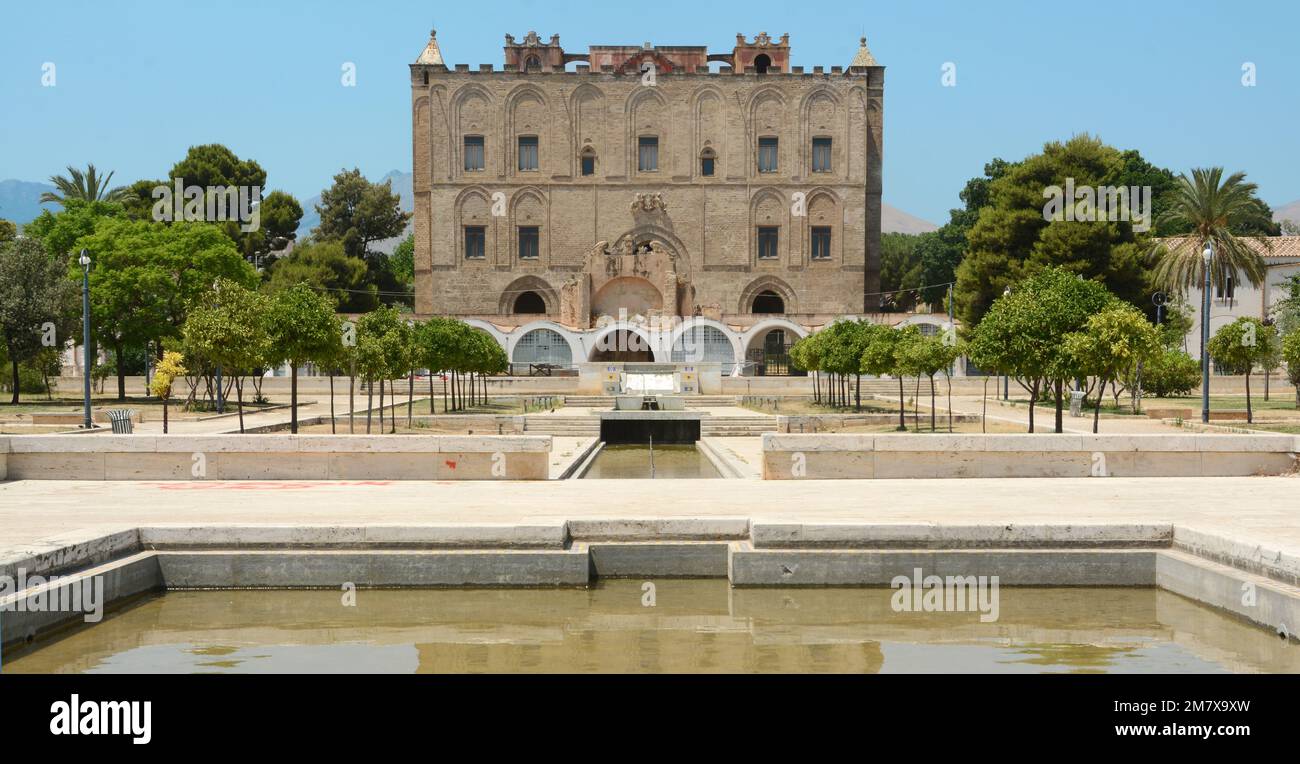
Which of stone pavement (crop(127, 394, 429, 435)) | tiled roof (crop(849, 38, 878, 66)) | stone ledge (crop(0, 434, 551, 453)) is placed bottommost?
stone pavement (crop(127, 394, 429, 435))

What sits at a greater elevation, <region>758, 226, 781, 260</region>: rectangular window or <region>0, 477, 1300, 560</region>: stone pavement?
<region>758, 226, 781, 260</region>: rectangular window

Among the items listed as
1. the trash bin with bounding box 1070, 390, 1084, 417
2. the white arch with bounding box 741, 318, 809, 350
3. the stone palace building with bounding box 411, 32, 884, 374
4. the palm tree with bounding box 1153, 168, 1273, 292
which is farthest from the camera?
the stone palace building with bounding box 411, 32, 884, 374

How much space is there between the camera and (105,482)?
533 inches

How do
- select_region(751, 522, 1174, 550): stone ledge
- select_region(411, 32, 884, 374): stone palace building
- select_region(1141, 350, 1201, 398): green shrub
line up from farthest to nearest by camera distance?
select_region(411, 32, 884, 374): stone palace building → select_region(1141, 350, 1201, 398): green shrub → select_region(751, 522, 1174, 550): stone ledge

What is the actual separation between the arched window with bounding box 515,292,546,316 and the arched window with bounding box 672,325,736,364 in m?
10.9

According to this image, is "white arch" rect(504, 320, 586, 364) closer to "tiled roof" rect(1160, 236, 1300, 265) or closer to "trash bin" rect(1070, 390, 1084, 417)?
"trash bin" rect(1070, 390, 1084, 417)

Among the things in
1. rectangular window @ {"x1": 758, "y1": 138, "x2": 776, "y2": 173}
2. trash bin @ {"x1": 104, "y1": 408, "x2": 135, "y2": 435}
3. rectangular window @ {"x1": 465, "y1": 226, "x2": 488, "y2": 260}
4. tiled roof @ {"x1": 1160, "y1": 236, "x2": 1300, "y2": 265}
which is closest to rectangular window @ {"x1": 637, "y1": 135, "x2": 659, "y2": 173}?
rectangular window @ {"x1": 758, "y1": 138, "x2": 776, "y2": 173}

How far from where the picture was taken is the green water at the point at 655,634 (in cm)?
743

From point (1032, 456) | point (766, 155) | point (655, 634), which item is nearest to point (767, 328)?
point (766, 155)

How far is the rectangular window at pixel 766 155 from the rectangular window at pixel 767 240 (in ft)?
9.56

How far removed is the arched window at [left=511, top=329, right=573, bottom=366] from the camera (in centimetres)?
4894

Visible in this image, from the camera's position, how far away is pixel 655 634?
8.12 meters

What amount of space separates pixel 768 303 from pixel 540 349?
14309 mm

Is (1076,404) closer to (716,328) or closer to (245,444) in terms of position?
(716,328)
